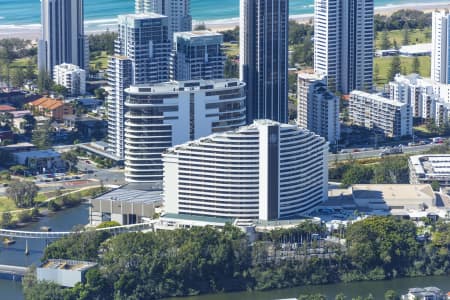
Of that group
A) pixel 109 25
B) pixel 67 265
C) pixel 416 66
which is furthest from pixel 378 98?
pixel 109 25

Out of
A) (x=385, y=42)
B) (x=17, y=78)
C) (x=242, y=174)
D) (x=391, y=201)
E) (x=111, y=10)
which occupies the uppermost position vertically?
(x=111, y=10)

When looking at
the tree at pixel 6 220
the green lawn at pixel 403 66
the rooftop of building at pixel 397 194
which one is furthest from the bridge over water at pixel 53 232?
the green lawn at pixel 403 66

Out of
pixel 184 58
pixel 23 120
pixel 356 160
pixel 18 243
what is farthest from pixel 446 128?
pixel 18 243

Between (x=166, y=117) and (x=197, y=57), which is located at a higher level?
(x=197, y=57)

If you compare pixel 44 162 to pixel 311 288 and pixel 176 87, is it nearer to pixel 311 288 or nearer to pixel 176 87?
pixel 176 87

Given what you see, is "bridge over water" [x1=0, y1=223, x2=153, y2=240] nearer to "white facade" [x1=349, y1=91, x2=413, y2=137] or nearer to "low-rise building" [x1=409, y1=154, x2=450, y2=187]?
"low-rise building" [x1=409, y1=154, x2=450, y2=187]

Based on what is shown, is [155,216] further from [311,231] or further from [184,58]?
[184,58]
